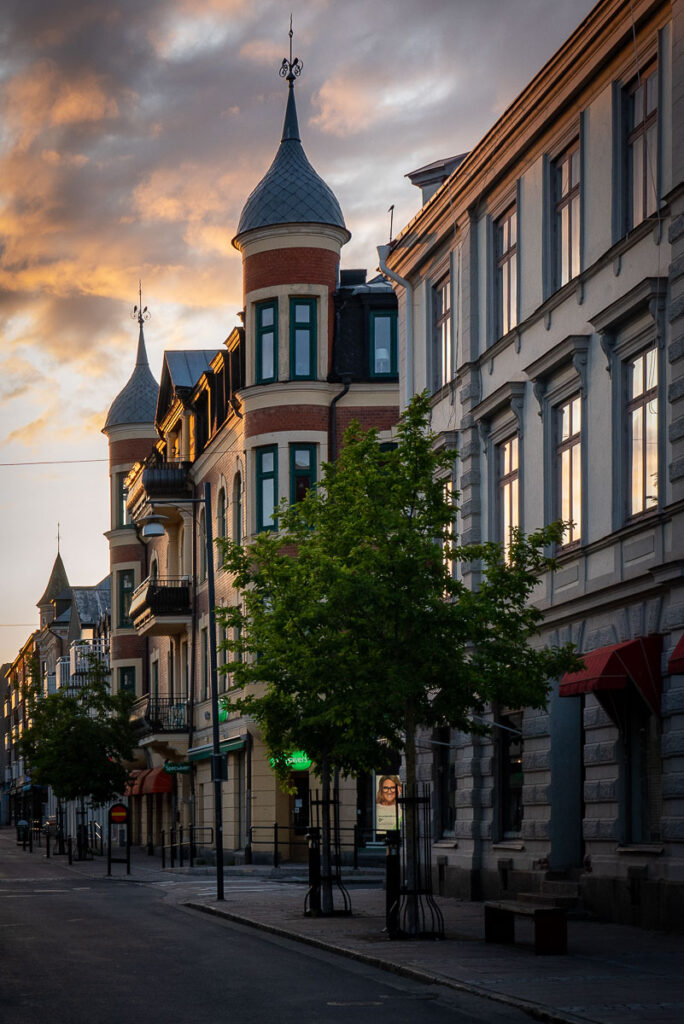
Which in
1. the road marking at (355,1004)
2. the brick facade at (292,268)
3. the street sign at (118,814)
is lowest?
the street sign at (118,814)

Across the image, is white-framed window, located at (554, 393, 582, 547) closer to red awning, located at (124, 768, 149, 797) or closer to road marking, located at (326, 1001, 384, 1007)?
road marking, located at (326, 1001, 384, 1007)

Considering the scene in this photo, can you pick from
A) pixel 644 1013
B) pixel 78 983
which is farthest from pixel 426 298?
pixel 644 1013

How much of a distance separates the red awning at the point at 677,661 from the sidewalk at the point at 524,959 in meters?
2.87

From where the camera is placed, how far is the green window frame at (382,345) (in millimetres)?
44781

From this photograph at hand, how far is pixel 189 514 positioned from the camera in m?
55.6

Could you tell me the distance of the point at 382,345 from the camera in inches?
1767

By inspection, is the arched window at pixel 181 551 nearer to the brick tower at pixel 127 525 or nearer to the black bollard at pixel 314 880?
the brick tower at pixel 127 525

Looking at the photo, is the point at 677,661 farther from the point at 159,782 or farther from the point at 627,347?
the point at 159,782

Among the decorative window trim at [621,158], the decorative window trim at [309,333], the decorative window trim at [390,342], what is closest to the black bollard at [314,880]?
the decorative window trim at [621,158]

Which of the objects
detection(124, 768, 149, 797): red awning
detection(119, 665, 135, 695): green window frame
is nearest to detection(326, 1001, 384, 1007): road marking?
detection(124, 768, 149, 797): red awning

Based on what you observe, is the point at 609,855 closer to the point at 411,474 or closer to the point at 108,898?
the point at 411,474

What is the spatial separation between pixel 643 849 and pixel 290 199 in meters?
27.0

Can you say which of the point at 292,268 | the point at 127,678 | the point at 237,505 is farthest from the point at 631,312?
the point at 127,678

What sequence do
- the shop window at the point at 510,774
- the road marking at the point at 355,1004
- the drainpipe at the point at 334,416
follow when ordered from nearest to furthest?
the road marking at the point at 355,1004 < the shop window at the point at 510,774 < the drainpipe at the point at 334,416
